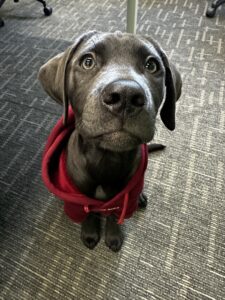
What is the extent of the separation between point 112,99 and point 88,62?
0.83 ft

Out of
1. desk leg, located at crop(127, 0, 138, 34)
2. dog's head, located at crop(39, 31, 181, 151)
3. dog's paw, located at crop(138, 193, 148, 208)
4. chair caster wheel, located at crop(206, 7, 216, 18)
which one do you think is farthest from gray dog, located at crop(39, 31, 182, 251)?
chair caster wheel, located at crop(206, 7, 216, 18)

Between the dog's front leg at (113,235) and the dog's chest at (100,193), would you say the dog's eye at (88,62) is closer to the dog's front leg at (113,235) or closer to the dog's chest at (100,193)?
the dog's chest at (100,193)

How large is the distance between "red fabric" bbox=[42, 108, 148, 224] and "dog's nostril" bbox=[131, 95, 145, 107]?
16.4 inches

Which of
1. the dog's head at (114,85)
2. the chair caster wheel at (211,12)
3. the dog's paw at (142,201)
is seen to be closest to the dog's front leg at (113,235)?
the dog's paw at (142,201)

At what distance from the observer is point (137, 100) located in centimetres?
86

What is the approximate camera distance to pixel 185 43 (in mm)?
2607

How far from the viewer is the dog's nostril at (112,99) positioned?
2.71 ft

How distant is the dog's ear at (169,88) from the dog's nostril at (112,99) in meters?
0.37

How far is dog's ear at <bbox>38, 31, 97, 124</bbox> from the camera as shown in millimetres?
1083

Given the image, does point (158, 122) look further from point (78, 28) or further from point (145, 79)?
point (78, 28)

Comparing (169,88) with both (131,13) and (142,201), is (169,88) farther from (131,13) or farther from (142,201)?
(131,13)

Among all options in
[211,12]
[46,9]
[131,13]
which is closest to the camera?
[131,13]

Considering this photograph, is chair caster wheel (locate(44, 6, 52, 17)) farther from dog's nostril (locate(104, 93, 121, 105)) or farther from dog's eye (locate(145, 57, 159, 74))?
dog's nostril (locate(104, 93, 121, 105))

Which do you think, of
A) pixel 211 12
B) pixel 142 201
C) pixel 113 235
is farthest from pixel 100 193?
pixel 211 12
